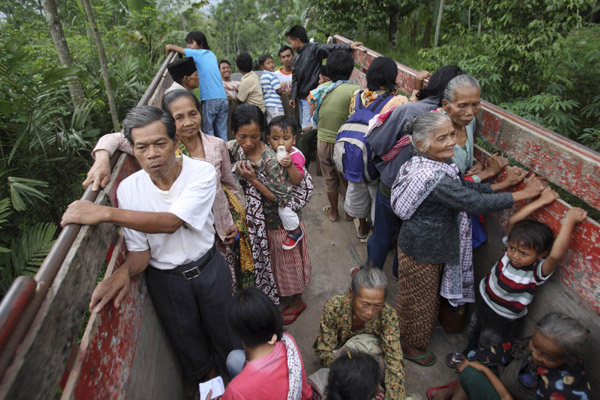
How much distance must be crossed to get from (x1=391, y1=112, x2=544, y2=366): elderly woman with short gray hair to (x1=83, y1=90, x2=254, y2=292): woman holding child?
1.12 meters

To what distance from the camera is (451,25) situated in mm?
A: 7598

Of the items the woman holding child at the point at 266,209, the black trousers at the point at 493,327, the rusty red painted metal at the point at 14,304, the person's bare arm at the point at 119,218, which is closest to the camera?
the rusty red painted metal at the point at 14,304

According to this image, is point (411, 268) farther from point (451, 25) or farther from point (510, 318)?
point (451, 25)

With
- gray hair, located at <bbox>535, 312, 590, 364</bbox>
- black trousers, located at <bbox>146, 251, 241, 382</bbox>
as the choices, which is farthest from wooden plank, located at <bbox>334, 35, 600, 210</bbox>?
black trousers, located at <bbox>146, 251, 241, 382</bbox>

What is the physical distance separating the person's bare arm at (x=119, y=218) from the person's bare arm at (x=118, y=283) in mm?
230

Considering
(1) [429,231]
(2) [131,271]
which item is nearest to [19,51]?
(2) [131,271]

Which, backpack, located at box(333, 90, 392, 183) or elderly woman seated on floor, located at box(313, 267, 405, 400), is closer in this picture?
elderly woman seated on floor, located at box(313, 267, 405, 400)

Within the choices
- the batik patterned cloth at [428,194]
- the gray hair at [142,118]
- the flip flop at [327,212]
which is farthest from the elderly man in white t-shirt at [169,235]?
the flip flop at [327,212]

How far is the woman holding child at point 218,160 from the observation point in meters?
2.26

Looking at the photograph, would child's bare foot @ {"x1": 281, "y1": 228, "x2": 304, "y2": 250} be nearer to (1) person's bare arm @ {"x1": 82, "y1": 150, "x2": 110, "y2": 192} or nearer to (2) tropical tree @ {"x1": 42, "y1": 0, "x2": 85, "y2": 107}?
(1) person's bare arm @ {"x1": 82, "y1": 150, "x2": 110, "y2": 192}

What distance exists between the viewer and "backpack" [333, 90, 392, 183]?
9.85 feet

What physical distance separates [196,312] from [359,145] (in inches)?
71.9

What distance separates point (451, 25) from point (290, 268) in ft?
23.1

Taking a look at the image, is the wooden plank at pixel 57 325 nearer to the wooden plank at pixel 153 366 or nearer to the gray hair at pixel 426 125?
the wooden plank at pixel 153 366
